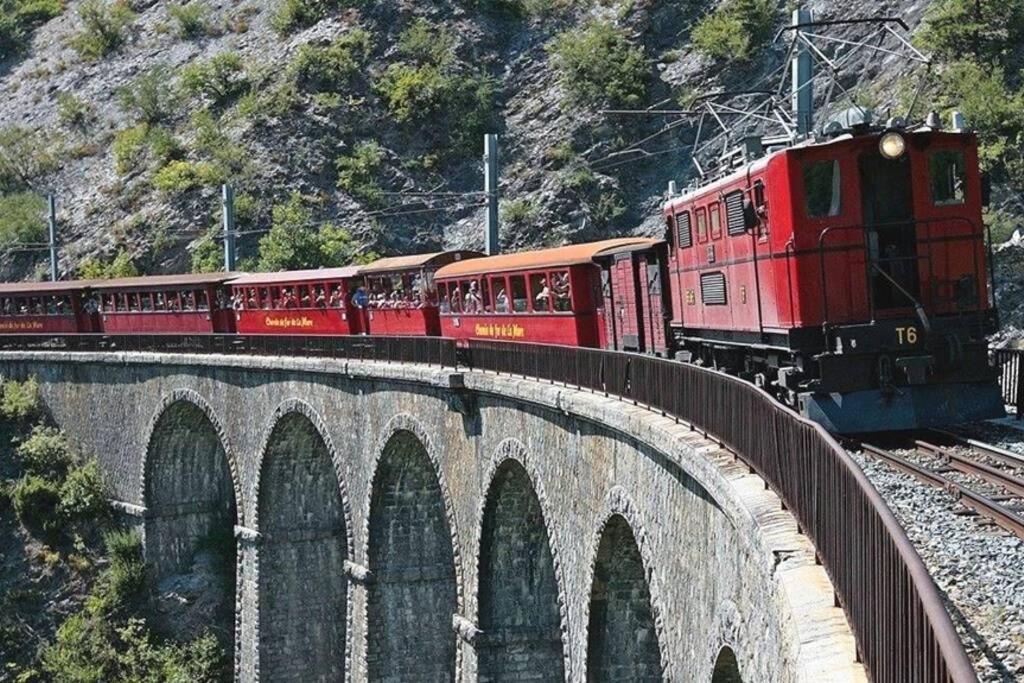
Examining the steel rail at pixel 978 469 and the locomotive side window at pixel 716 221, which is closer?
the steel rail at pixel 978 469

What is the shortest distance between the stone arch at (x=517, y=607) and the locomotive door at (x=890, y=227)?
378 inches

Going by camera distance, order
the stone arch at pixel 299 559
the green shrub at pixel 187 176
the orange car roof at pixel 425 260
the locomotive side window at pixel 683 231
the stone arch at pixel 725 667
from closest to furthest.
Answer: the stone arch at pixel 725 667
the locomotive side window at pixel 683 231
the orange car roof at pixel 425 260
the stone arch at pixel 299 559
the green shrub at pixel 187 176

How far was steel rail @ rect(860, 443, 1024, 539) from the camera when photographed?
926 cm

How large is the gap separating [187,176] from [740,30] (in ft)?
74.4

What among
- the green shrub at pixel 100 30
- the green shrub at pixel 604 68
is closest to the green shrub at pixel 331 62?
the green shrub at pixel 604 68

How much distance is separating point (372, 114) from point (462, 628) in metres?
39.7

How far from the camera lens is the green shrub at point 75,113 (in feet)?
228

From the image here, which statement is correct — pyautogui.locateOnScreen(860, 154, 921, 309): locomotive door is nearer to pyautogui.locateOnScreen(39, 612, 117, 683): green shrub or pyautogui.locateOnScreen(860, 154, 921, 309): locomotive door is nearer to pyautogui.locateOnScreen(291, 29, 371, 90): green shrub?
pyautogui.locateOnScreen(39, 612, 117, 683): green shrub

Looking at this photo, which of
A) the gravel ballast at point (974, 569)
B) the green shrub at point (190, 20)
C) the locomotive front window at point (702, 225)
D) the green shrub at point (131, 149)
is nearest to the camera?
the gravel ballast at point (974, 569)

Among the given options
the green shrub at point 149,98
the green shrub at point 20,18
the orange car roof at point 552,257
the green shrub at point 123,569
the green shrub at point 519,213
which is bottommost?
the green shrub at point 123,569

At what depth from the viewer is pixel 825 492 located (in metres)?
8.66

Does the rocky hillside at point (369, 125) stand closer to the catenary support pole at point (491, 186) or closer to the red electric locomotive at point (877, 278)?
the catenary support pole at point (491, 186)

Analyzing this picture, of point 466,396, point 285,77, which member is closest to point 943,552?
point 466,396

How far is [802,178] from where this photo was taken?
14141 millimetres
